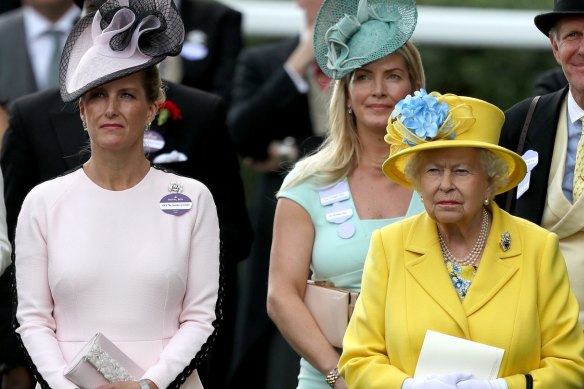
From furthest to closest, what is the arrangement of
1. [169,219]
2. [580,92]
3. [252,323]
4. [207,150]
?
[252,323]
[207,150]
[580,92]
[169,219]

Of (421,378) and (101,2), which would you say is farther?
(101,2)

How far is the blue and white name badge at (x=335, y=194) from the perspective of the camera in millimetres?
6992

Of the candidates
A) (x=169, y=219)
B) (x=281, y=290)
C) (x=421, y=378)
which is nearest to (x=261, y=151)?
(x=281, y=290)

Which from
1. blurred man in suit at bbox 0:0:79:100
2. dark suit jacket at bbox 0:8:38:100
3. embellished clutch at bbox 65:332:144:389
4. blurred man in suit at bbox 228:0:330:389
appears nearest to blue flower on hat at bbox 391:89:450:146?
embellished clutch at bbox 65:332:144:389

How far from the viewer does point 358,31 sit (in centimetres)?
715

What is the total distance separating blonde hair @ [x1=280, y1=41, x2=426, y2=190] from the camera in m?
7.05

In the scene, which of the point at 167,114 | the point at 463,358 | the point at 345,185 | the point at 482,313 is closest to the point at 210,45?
the point at 167,114

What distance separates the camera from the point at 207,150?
7.53m

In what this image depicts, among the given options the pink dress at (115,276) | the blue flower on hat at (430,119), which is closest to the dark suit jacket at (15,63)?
the pink dress at (115,276)

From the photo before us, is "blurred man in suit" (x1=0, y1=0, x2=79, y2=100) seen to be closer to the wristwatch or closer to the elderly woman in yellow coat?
the wristwatch

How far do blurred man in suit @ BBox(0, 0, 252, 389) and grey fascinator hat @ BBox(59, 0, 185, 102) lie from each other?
0.60 metres

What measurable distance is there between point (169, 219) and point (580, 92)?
179 centimetres

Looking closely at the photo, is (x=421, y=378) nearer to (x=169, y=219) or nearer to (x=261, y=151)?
(x=169, y=219)

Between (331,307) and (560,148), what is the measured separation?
114 cm
